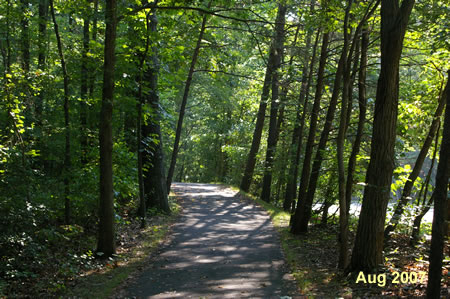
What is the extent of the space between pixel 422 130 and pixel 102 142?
32.5 feet

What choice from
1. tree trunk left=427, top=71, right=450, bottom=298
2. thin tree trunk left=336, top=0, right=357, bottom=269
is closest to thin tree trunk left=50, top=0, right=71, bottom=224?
thin tree trunk left=336, top=0, right=357, bottom=269

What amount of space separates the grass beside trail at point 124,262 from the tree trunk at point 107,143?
51 centimetres

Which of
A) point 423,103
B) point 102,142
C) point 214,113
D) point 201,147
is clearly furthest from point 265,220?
point 201,147

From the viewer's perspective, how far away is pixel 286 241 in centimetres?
1177

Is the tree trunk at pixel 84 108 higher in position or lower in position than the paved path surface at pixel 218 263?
higher

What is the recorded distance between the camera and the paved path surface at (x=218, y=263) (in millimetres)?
7305

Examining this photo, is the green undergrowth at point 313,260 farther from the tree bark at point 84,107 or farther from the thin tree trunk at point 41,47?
the thin tree trunk at point 41,47

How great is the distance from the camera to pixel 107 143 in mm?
8750

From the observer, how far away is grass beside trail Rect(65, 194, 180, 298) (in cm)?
701

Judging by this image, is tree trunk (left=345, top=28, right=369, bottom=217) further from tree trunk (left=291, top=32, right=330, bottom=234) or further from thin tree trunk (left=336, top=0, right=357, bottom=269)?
tree trunk (left=291, top=32, right=330, bottom=234)

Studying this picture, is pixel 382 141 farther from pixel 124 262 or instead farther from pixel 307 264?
pixel 124 262

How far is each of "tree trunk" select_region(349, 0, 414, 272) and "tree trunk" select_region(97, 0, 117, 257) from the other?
5213 millimetres
